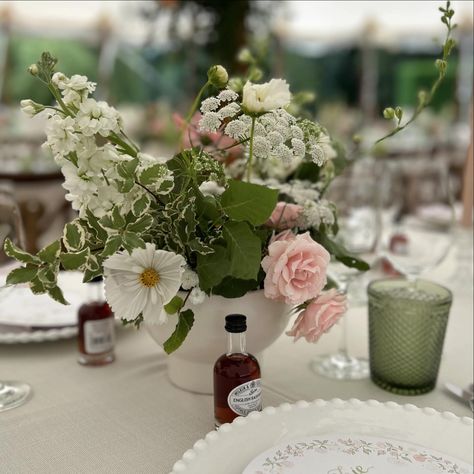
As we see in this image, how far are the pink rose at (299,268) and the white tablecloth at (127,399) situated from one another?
201mm

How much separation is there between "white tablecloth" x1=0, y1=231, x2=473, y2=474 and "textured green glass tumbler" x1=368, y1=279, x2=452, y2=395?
2cm

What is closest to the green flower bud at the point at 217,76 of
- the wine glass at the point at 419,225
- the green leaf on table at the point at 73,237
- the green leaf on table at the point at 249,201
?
the green leaf on table at the point at 249,201

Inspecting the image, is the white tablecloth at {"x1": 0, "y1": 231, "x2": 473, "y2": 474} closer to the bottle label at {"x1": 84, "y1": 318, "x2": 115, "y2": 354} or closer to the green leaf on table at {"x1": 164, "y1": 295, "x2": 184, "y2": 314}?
the bottle label at {"x1": 84, "y1": 318, "x2": 115, "y2": 354}

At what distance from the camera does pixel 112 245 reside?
68 centimetres

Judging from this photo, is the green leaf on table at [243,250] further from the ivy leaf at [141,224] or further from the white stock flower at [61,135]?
the white stock flower at [61,135]

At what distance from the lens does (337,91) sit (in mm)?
8953

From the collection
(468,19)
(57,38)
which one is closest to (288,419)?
(468,19)

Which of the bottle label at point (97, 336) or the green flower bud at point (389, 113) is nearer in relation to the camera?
the green flower bud at point (389, 113)

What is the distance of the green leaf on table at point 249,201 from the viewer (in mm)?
729

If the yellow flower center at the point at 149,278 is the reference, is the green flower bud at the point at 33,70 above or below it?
above

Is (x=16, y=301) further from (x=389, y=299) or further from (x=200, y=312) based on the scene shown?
(x=389, y=299)

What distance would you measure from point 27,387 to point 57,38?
788 cm

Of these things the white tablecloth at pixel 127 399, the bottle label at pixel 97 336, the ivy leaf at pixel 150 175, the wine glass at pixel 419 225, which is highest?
the ivy leaf at pixel 150 175

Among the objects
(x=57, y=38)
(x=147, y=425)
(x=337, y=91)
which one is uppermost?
(x=57, y=38)
